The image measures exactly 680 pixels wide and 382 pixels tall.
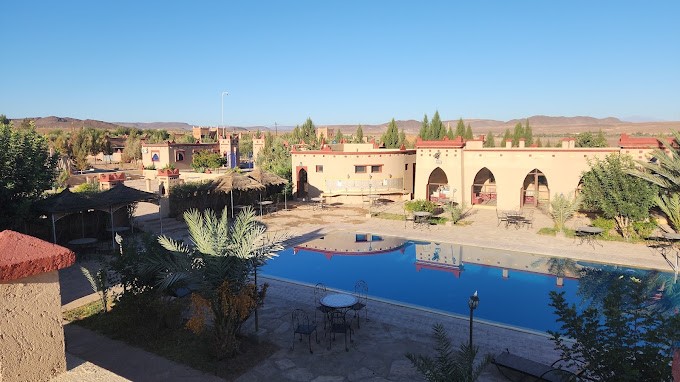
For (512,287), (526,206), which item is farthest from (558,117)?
(512,287)

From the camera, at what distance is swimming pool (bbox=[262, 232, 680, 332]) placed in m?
13.6

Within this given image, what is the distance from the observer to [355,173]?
30.2 meters

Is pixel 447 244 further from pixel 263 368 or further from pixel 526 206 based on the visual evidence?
pixel 263 368

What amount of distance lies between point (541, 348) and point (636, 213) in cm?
1189

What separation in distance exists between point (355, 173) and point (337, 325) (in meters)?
20.5

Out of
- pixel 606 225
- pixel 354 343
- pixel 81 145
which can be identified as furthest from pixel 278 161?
pixel 354 343

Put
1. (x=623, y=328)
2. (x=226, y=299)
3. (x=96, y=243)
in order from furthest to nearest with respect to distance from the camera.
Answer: (x=96, y=243)
(x=226, y=299)
(x=623, y=328)

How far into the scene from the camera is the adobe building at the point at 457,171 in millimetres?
25125

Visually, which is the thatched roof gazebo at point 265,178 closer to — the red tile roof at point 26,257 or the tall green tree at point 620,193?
the tall green tree at point 620,193

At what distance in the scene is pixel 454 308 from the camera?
13.5 metres

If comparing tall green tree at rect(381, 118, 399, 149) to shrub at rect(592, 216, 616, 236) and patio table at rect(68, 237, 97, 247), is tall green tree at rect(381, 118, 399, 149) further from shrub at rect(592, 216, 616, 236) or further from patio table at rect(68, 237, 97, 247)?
patio table at rect(68, 237, 97, 247)

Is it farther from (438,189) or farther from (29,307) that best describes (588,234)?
(29,307)

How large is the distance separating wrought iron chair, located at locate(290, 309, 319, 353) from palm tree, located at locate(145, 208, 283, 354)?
1.20 metres

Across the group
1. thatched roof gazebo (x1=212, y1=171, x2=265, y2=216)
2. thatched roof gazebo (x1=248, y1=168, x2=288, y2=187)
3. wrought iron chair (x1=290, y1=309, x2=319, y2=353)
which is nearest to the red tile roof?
wrought iron chair (x1=290, y1=309, x2=319, y2=353)
